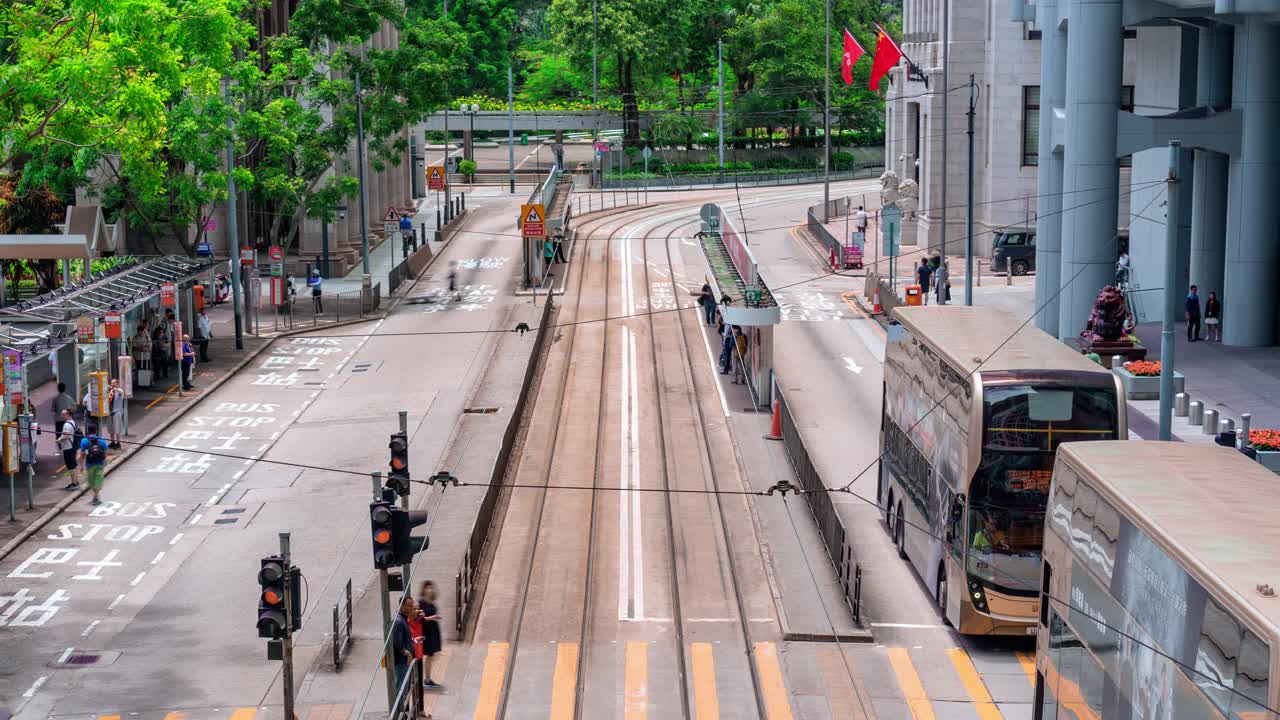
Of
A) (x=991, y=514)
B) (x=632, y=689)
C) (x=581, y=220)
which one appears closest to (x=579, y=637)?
(x=632, y=689)

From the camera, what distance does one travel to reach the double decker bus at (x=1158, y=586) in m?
10.8

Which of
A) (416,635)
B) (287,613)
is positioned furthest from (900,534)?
(287,613)

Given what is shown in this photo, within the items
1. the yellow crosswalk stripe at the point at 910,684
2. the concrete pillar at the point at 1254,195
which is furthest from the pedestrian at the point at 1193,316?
the yellow crosswalk stripe at the point at 910,684

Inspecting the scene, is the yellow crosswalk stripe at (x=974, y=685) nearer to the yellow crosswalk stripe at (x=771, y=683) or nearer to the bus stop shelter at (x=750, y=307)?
the yellow crosswalk stripe at (x=771, y=683)

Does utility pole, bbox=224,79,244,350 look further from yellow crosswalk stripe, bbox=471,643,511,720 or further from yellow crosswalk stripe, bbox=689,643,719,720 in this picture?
yellow crosswalk stripe, bbox=689,643,719,720

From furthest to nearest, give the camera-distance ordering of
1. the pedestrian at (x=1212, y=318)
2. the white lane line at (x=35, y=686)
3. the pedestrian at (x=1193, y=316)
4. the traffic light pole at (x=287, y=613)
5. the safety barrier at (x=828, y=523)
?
the pedestrian at (x=1193, y=316) → the pedestrian at (x=1212, y=318) → the safety barrier at (x=828, y=523) → the white lane line at (x=35, y=686) → the traffic light pole at (x=287, y=613)

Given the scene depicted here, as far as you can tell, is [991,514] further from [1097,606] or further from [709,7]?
[709,7]

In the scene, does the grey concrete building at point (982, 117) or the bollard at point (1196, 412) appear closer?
the bollard at point (1196, 412)

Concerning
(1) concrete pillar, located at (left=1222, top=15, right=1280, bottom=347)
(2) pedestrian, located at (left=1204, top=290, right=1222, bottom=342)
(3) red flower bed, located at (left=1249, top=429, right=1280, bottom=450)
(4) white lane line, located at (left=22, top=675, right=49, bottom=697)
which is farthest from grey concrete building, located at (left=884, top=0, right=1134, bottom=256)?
(4) white lane line, located at (left=22, top=675, right=49, bottom=697)

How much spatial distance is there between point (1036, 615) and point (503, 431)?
1685 cm

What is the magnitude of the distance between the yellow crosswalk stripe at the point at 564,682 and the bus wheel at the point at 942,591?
222 inches

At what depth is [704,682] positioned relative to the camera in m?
22.2

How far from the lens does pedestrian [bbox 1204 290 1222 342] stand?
46.8 meters

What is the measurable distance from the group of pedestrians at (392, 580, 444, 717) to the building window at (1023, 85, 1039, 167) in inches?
2008
